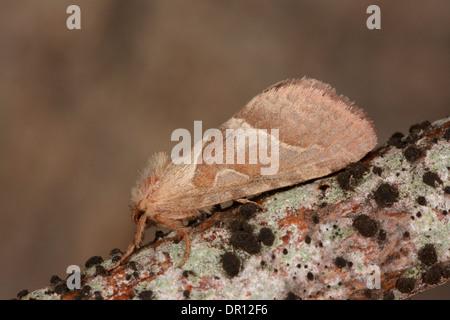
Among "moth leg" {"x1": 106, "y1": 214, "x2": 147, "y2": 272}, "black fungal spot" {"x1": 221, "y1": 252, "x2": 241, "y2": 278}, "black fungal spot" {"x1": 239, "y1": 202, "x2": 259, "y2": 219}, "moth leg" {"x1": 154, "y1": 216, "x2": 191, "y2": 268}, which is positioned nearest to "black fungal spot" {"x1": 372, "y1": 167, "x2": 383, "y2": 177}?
"black fungal spot" {"x1": 239, "y1": 202, "x2": 259, "y2": 219}

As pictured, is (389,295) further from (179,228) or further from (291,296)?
(179,228)

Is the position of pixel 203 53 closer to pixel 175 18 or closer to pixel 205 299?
pixel 175 18

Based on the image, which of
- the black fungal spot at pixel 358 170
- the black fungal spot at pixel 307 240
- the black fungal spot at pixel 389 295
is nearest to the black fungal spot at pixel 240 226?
the black fungal spot at pixel 307 240

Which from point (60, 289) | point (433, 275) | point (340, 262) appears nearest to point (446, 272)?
point (433, 275)

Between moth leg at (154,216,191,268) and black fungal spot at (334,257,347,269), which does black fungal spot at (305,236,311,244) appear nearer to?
black fungal spot at (334,257,347,269)

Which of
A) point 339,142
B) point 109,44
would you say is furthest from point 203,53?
point 339,142

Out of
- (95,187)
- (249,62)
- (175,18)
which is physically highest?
(175,18)

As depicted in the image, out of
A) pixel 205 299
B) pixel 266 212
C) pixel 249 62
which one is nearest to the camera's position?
pixel 205 299
